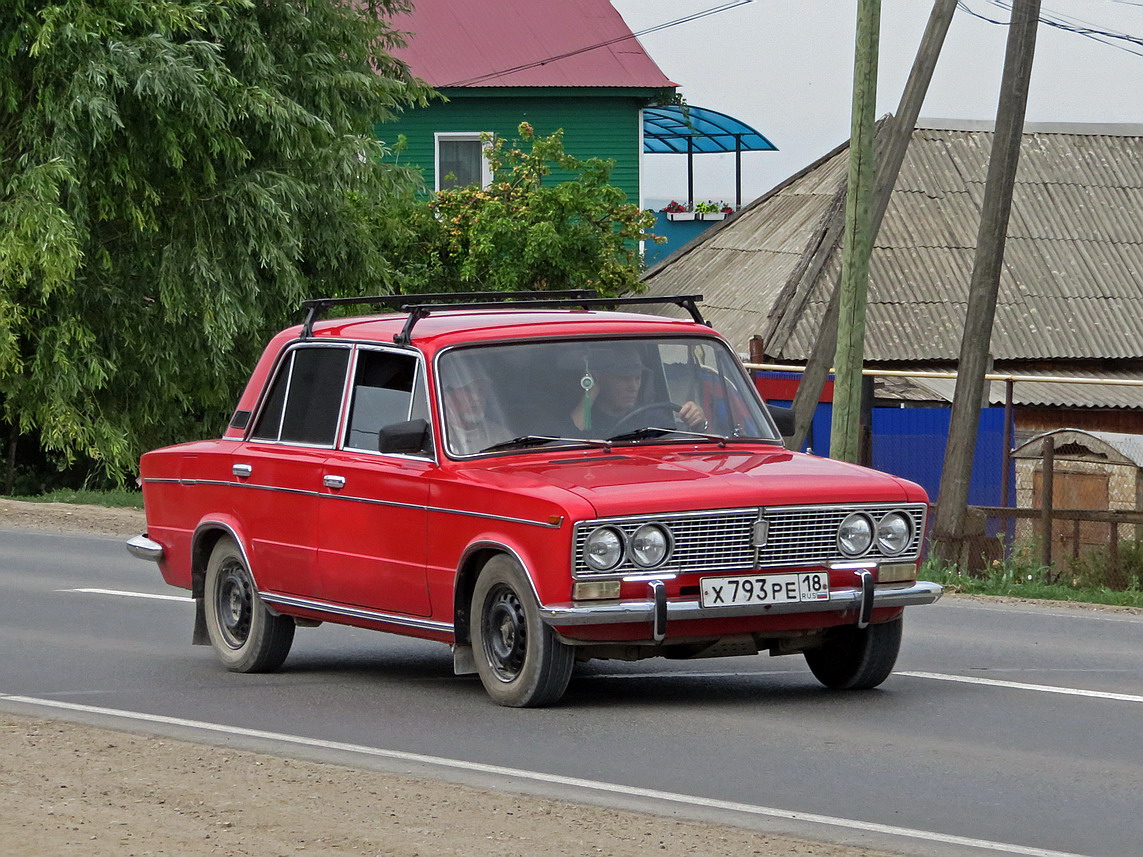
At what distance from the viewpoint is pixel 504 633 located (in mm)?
9391

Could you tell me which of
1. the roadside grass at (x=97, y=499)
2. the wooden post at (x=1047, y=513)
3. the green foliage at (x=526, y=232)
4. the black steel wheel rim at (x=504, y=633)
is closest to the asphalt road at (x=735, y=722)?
the black steel wheel rim at (x=504, y=633)

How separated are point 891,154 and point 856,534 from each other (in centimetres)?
1145

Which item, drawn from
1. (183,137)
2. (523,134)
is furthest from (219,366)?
(523,134)

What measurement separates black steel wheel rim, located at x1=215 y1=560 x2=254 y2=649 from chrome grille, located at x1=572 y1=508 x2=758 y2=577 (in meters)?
2.86

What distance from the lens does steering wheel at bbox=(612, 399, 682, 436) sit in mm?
9992

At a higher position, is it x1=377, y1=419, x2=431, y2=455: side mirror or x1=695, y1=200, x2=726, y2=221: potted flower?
x1=695, y1=200, x2=726, y2=221: potted flower

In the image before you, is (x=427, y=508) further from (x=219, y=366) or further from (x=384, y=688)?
(x=219, y=366)

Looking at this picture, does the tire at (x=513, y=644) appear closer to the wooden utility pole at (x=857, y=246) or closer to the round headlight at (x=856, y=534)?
the round headlight at (x=856, y=534)

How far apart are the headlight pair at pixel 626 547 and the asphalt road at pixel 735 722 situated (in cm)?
71

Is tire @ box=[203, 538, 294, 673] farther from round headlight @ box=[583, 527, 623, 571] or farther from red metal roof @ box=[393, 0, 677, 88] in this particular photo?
red metal roof @ box=[393, 0, 677, 88]

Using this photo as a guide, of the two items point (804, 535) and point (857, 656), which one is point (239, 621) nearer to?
point (857, 656)

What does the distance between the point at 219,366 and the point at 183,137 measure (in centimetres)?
321

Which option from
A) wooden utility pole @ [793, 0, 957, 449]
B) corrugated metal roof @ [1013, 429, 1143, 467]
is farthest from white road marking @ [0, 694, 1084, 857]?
corrugated metal roof @ [1013, 429, 1143, 467]

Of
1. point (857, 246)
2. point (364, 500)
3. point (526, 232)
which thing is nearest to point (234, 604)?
point (364, 500)
